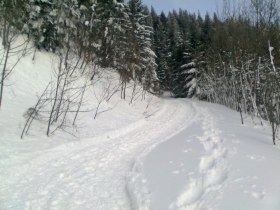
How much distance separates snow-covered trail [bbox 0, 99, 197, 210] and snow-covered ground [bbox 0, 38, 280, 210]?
0.7 inches

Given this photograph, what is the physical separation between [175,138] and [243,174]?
601 cm

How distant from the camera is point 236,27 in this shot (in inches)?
1130

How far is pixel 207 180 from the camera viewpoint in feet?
24.9

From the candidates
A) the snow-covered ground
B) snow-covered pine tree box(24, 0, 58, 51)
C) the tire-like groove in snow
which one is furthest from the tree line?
the tire-like groove in snow

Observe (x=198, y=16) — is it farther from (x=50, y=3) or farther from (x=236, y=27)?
(x=50, y=3)

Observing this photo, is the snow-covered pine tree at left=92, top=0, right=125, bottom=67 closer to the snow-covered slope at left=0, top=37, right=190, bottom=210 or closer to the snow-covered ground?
the snow-covered slope at left=0, top=37, right=190, bottom=210

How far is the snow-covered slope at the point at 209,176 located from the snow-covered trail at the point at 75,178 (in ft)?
1.47

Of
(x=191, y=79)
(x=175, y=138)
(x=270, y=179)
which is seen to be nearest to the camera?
(x=270, y=179)

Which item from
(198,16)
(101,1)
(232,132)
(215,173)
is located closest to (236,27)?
(101,1)

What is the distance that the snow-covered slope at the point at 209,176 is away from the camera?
6.36 metres

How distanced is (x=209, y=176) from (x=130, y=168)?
97.2 inches

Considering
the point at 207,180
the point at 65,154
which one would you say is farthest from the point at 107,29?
the point at 207,180

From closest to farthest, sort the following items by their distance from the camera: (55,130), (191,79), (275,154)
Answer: (275,154)
(55,130)
(191,79)

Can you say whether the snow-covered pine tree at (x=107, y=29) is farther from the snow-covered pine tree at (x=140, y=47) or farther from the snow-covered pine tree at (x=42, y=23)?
the snow-covered pine tree at (x=42, y=23)
